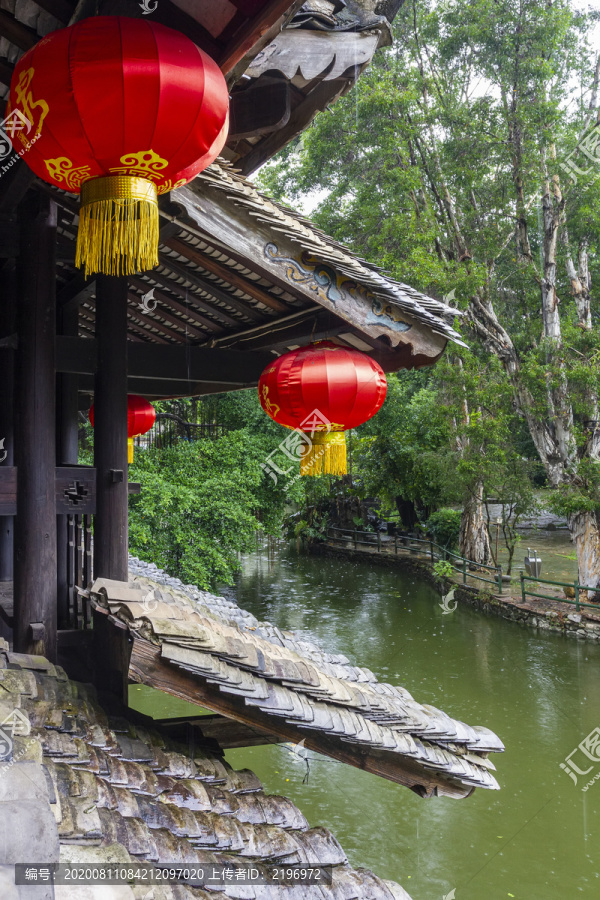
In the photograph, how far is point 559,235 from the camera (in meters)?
16.4

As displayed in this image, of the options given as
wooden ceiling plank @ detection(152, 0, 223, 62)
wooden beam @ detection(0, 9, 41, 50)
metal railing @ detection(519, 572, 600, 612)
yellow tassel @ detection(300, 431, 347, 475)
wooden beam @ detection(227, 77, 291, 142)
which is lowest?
metal railing @ detection(519, 572, 600, 612)

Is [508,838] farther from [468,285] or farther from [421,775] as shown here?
[468,285]

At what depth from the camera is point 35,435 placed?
361 cm

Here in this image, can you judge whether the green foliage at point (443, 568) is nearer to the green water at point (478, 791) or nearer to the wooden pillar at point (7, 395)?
the green water at point (478, 791)

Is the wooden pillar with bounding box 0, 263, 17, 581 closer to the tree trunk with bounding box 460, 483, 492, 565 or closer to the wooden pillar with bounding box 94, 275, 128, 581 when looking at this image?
the wooden pillar with bounding box 94, 275, 128, 581

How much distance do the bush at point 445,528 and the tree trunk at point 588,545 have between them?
214 inches

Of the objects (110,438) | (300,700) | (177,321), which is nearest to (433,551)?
(177,321)

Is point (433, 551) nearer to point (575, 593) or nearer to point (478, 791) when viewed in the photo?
point (575, 593)

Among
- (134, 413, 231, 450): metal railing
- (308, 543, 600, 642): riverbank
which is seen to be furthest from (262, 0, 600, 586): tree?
(134, 413, 231, 450): metal railing

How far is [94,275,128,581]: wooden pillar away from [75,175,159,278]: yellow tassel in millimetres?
1526

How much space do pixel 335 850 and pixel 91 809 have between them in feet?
3.72

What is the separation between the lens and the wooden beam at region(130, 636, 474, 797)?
2.59 meters

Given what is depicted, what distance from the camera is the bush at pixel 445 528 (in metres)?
19.5

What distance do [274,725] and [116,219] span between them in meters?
2.10
